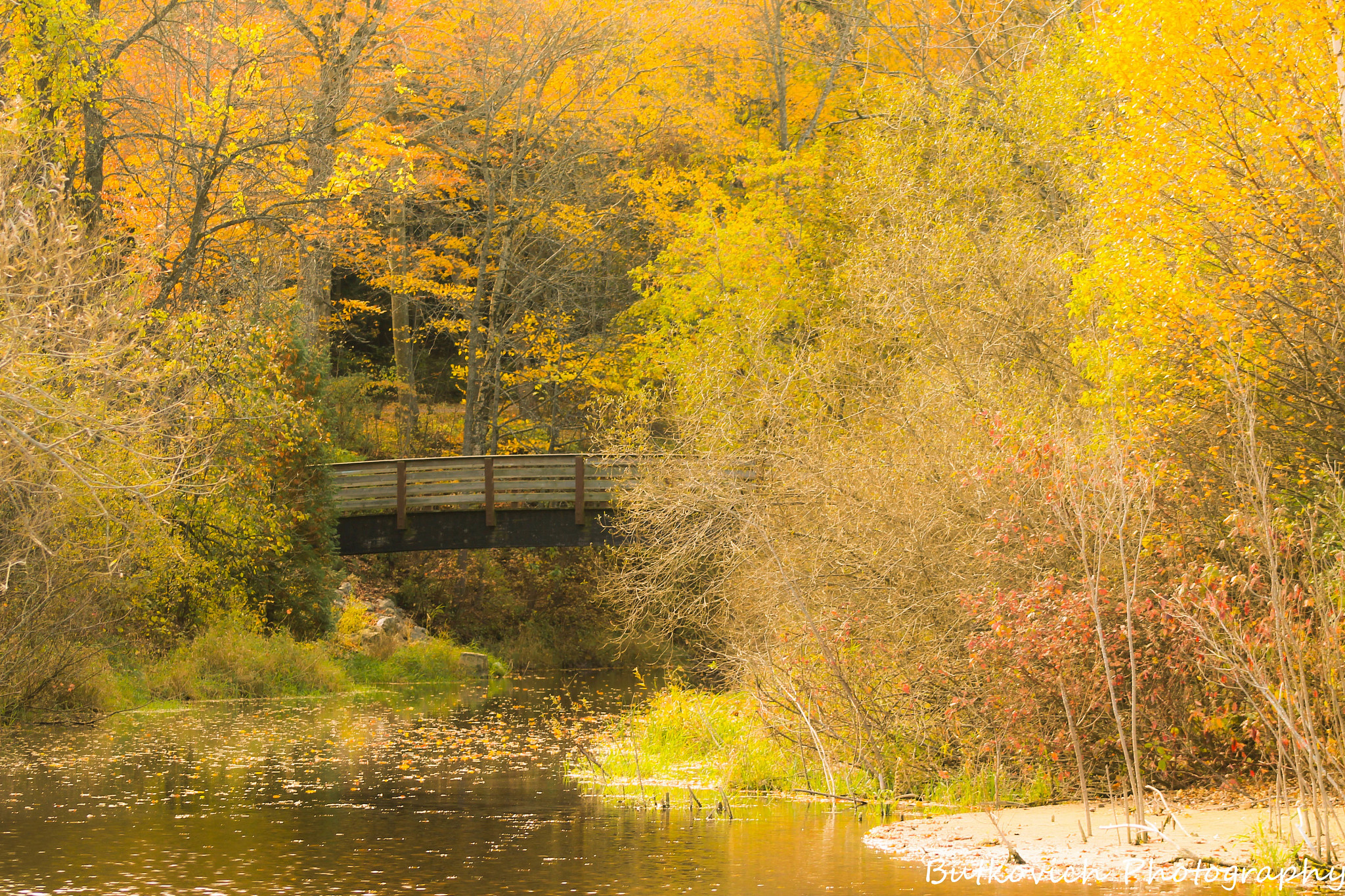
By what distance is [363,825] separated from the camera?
11.7 metres

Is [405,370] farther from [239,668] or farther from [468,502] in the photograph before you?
[239,668]

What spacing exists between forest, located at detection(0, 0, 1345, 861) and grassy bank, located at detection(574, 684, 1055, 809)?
0.16 meters

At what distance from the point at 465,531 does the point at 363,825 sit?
630 inches

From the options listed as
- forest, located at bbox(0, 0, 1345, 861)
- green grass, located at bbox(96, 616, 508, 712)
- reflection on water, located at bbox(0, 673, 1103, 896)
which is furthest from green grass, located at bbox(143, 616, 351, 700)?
reflection on water, located at bbox(0, 673, 1103, 896)

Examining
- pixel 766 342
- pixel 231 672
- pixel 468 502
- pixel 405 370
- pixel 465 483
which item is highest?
pixel 405 370

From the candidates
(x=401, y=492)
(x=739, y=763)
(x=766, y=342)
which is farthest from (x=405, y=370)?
(x=739, y=763)

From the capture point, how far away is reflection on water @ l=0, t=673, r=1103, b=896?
9.52 m

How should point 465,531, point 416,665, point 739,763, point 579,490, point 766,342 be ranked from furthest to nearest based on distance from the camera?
1. point 416,665
2. point 465,531
3. point 579,490
4. point 766,342
5. point 739,763

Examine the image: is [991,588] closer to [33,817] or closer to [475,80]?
[33,817]

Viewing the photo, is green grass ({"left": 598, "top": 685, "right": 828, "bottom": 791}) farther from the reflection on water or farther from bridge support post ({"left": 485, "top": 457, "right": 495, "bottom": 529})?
bridge support post ({"left": 485, "top": 457, "right": 495, "bottom": 529})

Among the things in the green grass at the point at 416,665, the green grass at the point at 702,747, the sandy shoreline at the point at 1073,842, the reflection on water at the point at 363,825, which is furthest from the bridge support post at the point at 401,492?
the sandy shoreline at the point at 1073,842

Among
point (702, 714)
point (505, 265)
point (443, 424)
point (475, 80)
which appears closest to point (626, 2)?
point (475, 80)

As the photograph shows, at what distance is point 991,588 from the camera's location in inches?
484

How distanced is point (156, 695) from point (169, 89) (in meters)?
8.86
